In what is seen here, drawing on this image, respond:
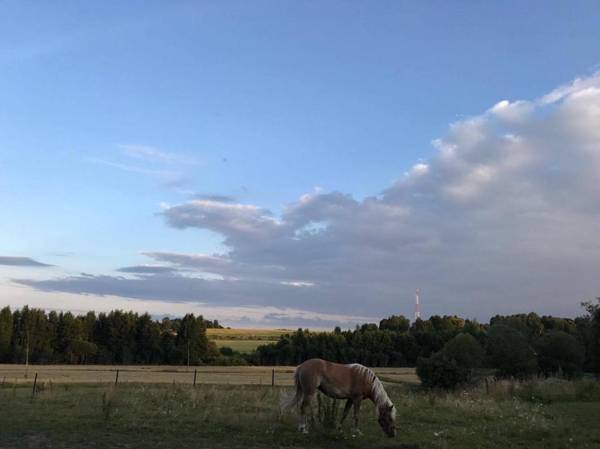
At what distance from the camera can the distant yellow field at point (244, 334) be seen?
143175 mm

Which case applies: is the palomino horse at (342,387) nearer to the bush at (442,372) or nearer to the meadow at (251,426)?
the meadow at (251,426)

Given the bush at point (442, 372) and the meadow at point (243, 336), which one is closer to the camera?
the bush at point (442, 372)

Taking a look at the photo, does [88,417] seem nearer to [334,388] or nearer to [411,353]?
[334,388]

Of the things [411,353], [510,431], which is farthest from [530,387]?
[411,353]

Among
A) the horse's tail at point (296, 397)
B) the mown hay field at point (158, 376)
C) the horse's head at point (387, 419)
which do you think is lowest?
the mown hay field at point (158, 376)

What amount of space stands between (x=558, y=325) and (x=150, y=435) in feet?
316

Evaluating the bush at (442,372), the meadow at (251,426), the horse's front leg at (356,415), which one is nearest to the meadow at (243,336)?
the bush at (442,372)

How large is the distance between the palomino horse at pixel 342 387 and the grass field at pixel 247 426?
457 mm

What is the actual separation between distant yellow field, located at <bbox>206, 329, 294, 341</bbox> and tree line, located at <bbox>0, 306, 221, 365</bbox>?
111 ft

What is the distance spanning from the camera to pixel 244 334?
15475cm

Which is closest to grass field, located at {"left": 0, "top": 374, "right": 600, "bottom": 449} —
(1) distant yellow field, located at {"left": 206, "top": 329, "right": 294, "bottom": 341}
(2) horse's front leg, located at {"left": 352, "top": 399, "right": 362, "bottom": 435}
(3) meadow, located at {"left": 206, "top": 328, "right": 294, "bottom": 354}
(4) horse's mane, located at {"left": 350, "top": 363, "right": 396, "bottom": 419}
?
(2) horse's front leg, located at {"left": 352, "top": 399, "right": 362, "bottom": 435}

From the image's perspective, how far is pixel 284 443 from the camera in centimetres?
1127

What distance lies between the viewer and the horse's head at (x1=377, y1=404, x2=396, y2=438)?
12.3 meters

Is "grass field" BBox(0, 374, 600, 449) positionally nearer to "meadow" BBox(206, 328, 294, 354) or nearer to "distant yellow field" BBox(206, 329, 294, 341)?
"meadow" BBox(206, 328, 294, 354)
